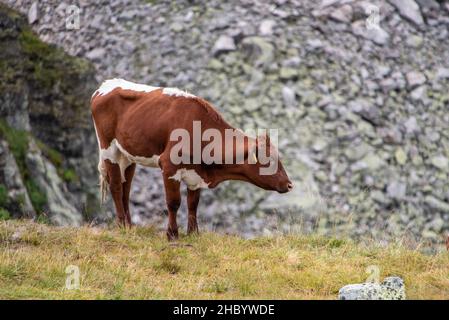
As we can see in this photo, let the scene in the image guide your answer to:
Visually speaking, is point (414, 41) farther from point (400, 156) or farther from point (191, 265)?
point (191, 265)

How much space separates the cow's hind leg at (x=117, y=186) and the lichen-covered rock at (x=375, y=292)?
16.6 feet

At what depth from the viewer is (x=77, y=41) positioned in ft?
69.2

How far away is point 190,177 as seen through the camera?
41.8 feet

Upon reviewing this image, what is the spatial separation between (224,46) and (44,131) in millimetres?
4241

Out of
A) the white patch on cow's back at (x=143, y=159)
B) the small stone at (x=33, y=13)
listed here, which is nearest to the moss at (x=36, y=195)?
the white patch on cow's back at (x=143, y=159)

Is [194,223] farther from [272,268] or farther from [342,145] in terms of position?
[342,145]

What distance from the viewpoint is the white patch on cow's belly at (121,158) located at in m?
13.3

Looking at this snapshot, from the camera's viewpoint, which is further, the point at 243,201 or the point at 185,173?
the point at 243,201

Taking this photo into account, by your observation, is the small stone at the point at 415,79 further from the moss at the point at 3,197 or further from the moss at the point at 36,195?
the moss at the point at 3,197

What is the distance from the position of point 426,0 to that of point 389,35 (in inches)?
63.9

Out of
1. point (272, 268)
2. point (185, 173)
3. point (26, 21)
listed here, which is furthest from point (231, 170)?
point (26, 21)

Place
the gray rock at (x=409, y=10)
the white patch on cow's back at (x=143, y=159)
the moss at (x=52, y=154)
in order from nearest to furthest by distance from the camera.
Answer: the white patch on cow's back at (x=143, y=159), the moss at (x=52, y=154), the gray rock at (x=409, y=10)

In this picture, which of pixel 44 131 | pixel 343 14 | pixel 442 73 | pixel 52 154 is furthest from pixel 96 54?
pixel 442 73

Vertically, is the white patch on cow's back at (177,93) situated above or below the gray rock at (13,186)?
above
